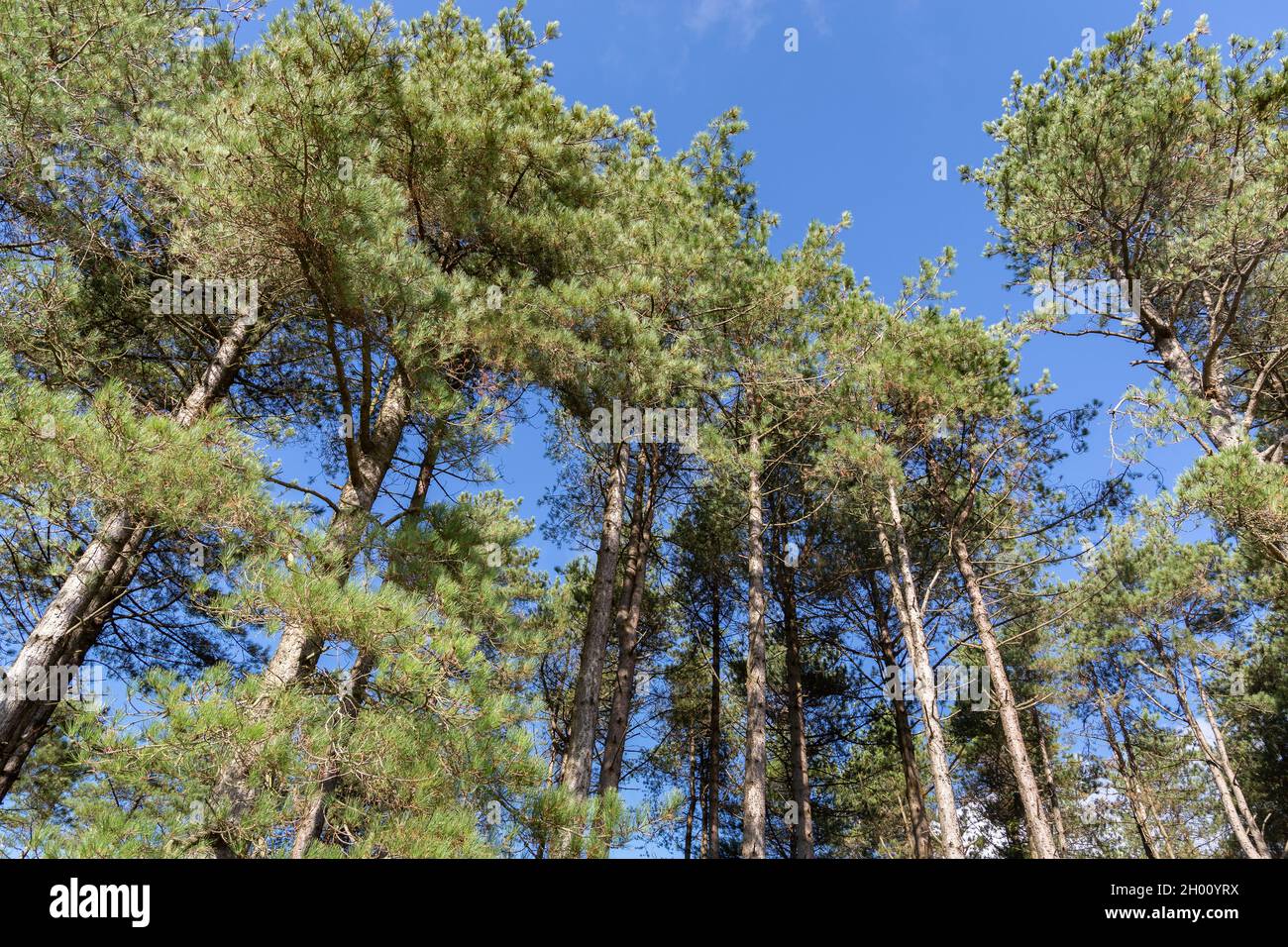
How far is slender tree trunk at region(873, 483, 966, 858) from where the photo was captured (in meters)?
6.89

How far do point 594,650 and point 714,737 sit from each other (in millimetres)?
5412

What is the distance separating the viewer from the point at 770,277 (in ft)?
27.7

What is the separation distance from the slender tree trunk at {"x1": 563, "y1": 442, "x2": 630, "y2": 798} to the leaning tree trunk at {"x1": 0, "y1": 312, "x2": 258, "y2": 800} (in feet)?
12.8

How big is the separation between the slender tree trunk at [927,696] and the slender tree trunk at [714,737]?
12.1 ft

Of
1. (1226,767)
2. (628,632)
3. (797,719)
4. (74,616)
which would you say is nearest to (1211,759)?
(1226,767)

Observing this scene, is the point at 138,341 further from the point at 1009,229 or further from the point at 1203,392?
the point at 1203,392

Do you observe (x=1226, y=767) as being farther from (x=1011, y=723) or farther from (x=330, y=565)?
(x=330, y=565)

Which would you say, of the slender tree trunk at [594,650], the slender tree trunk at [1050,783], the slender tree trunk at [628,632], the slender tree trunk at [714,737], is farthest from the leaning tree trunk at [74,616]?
the slender tree trunk at [1050,783]

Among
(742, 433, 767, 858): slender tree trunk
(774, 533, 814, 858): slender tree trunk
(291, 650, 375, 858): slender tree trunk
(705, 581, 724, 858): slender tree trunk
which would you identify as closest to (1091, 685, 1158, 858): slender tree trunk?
(774, 533, 814, 858): slender tree trunk

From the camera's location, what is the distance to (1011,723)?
8281 mm

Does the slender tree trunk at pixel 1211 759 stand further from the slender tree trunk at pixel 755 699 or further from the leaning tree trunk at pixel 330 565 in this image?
the leaning tree trunk at pixel 330 565
